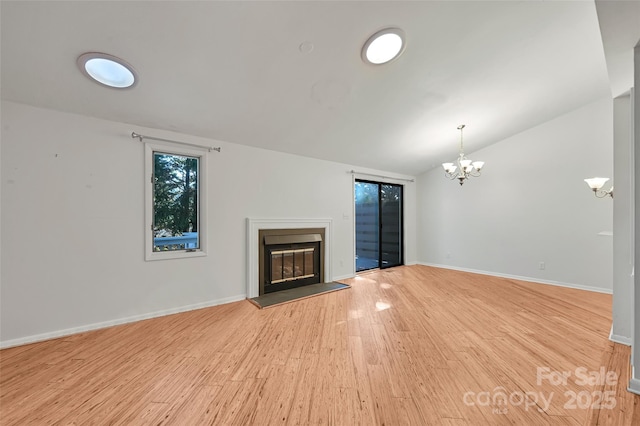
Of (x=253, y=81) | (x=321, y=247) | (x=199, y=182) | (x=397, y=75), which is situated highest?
(x=397, y=75)

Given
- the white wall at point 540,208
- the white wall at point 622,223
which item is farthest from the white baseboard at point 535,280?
the white wall at point 622,223

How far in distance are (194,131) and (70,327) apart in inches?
97.8

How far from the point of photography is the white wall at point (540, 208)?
3.79m

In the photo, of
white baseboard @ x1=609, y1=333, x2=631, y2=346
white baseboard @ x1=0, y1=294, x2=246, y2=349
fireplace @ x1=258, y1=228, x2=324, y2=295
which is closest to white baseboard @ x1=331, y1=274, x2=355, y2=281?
fireplace @ x1=258, y1=228, x2=324, y2=295

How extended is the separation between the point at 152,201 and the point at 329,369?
8.94ft

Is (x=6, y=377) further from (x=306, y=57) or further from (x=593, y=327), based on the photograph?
(x=593, y=327)

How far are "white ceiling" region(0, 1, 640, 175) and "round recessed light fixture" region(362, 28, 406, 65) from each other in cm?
6

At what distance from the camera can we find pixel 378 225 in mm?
5605

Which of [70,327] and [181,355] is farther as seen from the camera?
[70,327]

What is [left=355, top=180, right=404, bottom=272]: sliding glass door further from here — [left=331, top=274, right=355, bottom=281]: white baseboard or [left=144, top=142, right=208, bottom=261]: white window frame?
[left=144, top=142, right=208, bottom=261]: white window frame

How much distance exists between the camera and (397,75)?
252 cm

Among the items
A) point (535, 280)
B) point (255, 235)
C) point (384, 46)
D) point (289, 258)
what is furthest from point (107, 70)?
→ point (535, 280)

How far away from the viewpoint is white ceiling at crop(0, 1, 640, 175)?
66.4 inches

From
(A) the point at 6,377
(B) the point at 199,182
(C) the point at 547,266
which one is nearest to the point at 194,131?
(B) the point at 199,182
